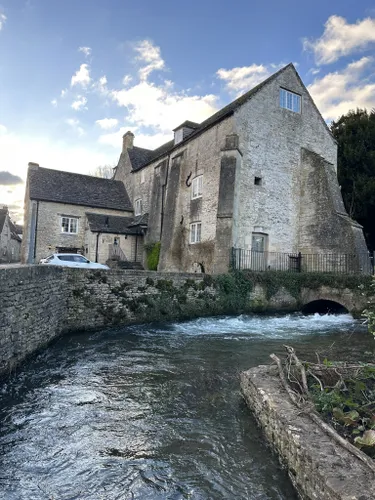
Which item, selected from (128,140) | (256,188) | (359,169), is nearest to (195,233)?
(256,188)

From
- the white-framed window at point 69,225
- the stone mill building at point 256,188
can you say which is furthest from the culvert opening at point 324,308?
the white-framed window at point 69,225

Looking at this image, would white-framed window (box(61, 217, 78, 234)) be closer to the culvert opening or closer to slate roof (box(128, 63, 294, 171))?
slate roof (box(128, 63, 294, 171))

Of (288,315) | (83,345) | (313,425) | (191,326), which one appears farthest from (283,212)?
(313,425)

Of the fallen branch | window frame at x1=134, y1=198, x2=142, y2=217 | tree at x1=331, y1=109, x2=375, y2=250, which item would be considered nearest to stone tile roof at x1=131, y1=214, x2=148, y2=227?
window frame at x1=134, y1=198, x2=142, y2=217

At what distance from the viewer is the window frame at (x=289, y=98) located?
21.4m

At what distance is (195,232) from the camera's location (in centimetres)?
2166

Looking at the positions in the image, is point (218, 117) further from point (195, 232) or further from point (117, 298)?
point (117, 298)

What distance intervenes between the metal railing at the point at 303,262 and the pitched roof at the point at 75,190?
1380cm

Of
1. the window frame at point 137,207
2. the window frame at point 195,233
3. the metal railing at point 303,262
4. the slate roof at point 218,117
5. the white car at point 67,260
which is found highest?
the slate roof at point 218,117

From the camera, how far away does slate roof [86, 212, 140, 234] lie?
25531 mm

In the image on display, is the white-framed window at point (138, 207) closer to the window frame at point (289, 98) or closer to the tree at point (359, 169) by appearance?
the window frame at point (289, 98)

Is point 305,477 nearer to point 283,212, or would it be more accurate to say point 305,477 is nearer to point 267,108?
point 283,212

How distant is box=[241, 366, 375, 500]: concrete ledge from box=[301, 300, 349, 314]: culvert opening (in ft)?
46.3

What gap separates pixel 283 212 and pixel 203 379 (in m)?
15.9
